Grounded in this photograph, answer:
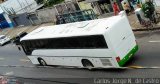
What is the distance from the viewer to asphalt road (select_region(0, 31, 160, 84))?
21.3m

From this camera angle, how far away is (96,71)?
23703 millimetres

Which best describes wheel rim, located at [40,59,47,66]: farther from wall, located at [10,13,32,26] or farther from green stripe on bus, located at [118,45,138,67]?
wall, located at [10,13,32,26]

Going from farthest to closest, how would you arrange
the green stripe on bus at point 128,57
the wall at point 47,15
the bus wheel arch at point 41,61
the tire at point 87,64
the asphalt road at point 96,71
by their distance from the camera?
the wall at point 47,15 < the bus wheel arch at point 41,61 < the tire at point 87,64 < the green stripe on bus at point 128,57 < the asphalt road at point 96,71

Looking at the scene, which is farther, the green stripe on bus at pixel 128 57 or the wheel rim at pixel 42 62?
the wheel rim at pixel 42 62

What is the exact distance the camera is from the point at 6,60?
127ft

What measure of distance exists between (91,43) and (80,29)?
167cm

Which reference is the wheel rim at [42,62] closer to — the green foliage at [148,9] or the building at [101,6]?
the green foliage at [148,9]

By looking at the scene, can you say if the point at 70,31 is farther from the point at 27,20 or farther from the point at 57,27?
the point at 27,20

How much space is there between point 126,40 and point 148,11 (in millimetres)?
7353

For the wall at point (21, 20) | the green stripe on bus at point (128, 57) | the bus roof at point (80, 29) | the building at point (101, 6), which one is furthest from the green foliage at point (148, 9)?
the wall at point (21, 20)

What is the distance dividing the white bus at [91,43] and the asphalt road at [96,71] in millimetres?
558

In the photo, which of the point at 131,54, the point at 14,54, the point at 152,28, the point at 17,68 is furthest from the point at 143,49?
the point at 14,54

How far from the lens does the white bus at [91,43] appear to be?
69.8 ft

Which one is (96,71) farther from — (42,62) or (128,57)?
(42,62)
